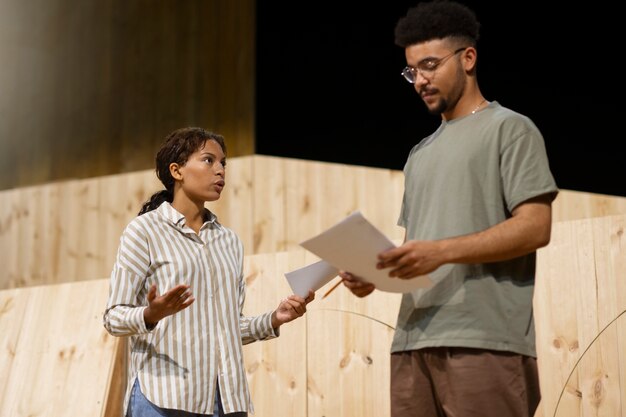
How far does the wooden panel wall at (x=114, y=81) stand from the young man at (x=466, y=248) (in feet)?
9.15

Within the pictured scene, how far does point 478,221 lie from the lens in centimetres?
175

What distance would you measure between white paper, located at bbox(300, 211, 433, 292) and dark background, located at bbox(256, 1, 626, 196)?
2352 mm

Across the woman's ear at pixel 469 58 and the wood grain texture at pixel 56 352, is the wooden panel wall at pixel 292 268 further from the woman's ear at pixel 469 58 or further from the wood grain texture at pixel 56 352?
the woman's ear at pixel 469 58

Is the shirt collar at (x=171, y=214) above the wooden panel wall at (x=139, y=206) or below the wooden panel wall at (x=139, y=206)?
below

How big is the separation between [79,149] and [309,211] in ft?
5.57

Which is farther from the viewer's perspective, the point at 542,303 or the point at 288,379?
the point at 288,379

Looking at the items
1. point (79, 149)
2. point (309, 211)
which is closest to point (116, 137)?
point (79, 149)

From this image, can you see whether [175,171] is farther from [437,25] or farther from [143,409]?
[437,25]

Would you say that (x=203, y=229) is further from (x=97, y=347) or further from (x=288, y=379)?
(x=97, y=347)

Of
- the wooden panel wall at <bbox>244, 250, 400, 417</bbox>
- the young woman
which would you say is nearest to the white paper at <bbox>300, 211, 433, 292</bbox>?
the young woman

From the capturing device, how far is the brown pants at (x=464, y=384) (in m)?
1.65

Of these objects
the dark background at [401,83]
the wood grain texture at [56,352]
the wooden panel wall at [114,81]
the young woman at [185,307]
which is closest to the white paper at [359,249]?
the young woman at [185,307]

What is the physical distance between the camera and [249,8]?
15.4 feet

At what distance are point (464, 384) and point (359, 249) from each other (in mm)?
321
